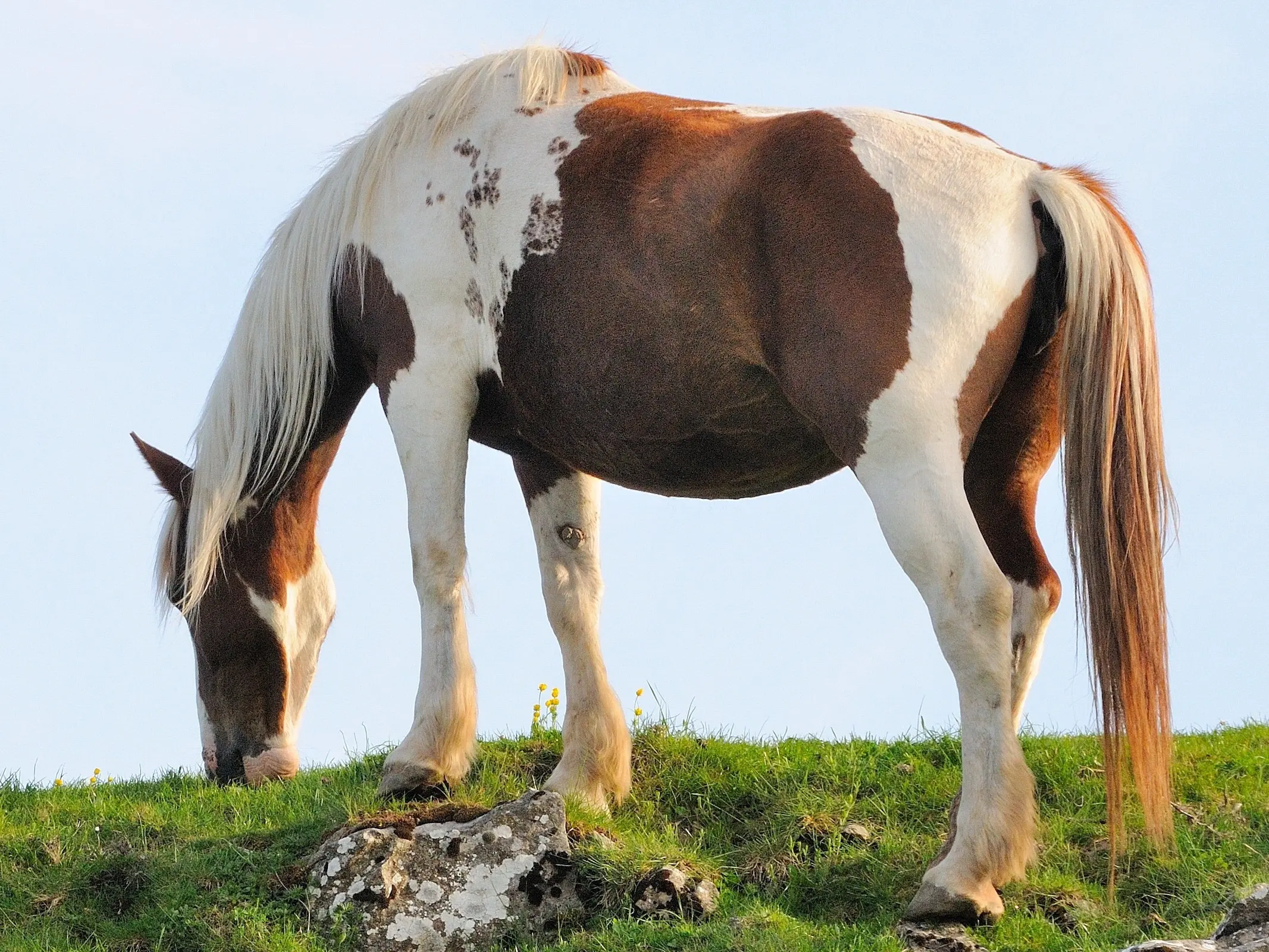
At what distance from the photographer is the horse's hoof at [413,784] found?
6.05 m

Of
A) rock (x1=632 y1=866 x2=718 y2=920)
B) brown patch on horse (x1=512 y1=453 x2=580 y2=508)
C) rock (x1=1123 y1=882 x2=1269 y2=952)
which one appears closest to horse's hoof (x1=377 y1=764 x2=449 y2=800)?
rock (x1=632 y1=866 x2=718 y2=920)

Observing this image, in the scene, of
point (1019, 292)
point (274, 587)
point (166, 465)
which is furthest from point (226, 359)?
point (1019, 292)

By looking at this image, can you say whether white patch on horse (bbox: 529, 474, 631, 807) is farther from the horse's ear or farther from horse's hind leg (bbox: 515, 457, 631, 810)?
the horse's ear

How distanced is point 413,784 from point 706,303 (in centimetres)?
241

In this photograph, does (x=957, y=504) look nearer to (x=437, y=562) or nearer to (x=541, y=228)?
(x=541, y=228)

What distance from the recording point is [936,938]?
16.1 feet

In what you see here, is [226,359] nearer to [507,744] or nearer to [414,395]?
[414,395]

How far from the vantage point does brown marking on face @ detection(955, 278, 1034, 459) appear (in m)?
5.00

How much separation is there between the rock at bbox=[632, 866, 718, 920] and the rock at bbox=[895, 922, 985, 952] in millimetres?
756

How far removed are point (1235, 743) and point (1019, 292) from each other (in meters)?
3.25

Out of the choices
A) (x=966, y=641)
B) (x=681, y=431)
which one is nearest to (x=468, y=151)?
(x=681, y=431)

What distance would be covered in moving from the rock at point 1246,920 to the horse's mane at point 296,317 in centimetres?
418

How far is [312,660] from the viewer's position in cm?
728

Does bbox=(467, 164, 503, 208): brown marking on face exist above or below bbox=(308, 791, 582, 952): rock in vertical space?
above
